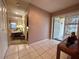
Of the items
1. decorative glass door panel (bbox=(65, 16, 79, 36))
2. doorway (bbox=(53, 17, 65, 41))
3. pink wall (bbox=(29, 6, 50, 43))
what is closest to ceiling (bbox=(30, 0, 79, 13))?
pink wall (bbox=(29, 6, 50, 43))

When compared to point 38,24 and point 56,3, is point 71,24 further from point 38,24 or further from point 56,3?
point 38,24

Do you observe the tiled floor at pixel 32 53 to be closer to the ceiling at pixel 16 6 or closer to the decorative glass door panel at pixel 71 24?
the decorative glass door panel at pixel 71 24

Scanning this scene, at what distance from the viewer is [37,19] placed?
468 cm

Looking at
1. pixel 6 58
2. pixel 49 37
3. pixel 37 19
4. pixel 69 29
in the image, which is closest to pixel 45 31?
pixel 49 37

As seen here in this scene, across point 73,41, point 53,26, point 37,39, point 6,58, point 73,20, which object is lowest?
point 6,58

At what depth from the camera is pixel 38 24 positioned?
4789mm

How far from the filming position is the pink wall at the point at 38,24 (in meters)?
4.33

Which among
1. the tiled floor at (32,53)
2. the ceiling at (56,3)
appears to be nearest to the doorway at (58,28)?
the ceiling at (56,3)

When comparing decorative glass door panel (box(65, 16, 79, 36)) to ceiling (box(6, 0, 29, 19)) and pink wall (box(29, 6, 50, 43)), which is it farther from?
ceiling (box(6, 0, 29, 19))

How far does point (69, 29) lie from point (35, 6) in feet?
8.99

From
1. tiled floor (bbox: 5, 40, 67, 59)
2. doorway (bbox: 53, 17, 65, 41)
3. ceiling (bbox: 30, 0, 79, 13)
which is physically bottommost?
tiled floor (bbox: 5, 40, 67, 59)

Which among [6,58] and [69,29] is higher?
[69,29]

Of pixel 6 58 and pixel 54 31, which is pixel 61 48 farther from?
pixel 54 31

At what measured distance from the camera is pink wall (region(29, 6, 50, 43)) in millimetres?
4328
